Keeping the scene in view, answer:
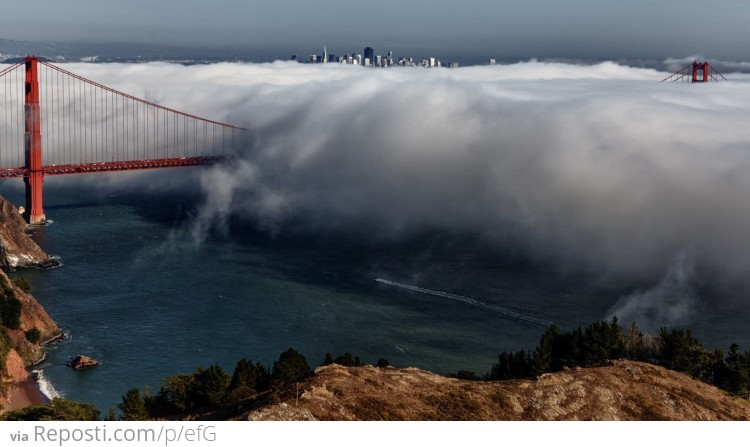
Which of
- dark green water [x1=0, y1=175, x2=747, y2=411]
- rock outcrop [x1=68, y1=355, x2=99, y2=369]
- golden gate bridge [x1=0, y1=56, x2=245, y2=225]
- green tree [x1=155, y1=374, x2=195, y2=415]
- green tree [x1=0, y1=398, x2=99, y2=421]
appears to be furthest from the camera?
golden gate bridge [x1=0, y1=56, x2=245, y2=225]

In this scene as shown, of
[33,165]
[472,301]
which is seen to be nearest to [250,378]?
[472,301]

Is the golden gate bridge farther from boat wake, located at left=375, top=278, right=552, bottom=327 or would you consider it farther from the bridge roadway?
boat wake, located at left=375, top=278, right=552, bottom=327

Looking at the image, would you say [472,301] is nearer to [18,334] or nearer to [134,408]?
[18,334]

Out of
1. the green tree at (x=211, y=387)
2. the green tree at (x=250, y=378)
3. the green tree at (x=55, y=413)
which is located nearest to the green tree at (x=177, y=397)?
the green tree at (x=211, y=387)

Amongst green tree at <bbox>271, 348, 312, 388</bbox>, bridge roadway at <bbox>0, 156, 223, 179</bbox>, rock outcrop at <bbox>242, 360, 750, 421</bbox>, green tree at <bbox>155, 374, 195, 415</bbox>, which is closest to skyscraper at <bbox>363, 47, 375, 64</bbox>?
bridge roadway at <bbox>0, 156, 223, 179</bbox>

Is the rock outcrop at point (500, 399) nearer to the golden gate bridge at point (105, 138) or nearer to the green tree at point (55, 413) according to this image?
the green tree at point (55, 413)

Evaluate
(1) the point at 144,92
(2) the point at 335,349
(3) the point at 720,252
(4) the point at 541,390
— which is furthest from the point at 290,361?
(1) the point at 144,92
